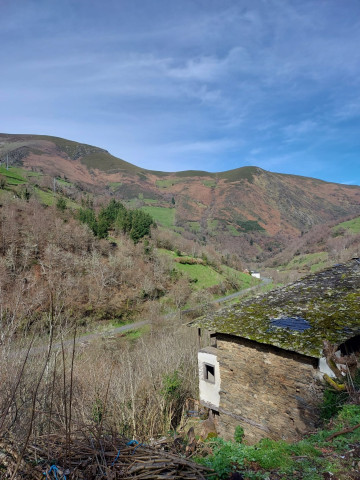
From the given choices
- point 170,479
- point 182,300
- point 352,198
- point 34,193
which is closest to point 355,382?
point 170,479

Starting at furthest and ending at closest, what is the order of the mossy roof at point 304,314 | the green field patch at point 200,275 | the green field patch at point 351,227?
the green field patch at point 351,227, the green field patch at point 200,275, the mossy roof at point 304,314

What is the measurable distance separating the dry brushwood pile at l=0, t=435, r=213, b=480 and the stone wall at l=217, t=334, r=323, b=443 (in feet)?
18.4

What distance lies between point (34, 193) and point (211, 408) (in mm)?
41355

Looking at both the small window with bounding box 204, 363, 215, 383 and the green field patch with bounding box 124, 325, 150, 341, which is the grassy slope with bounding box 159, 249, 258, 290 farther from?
the small window with bounding box 204, 363, 215, 383

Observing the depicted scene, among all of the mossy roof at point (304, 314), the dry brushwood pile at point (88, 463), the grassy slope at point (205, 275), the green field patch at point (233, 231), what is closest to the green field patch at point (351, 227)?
the green field patch at point (233, 231)

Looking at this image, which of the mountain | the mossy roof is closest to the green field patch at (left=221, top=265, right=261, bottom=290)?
the mountain

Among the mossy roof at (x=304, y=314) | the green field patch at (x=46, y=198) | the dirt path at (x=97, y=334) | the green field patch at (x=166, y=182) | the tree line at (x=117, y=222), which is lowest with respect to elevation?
the dirt path at (x=97, y=334)

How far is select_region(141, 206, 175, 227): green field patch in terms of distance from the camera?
80.2 meters

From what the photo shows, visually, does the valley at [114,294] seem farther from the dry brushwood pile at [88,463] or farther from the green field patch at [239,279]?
the green field patch at [239,279]

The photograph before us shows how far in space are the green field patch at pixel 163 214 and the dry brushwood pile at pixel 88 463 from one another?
75022 mm

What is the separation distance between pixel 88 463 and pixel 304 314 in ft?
23.9

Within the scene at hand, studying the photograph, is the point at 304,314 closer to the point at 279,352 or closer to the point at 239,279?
the point at 279,352

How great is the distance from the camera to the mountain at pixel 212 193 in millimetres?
93938

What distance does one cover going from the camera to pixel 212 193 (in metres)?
136
